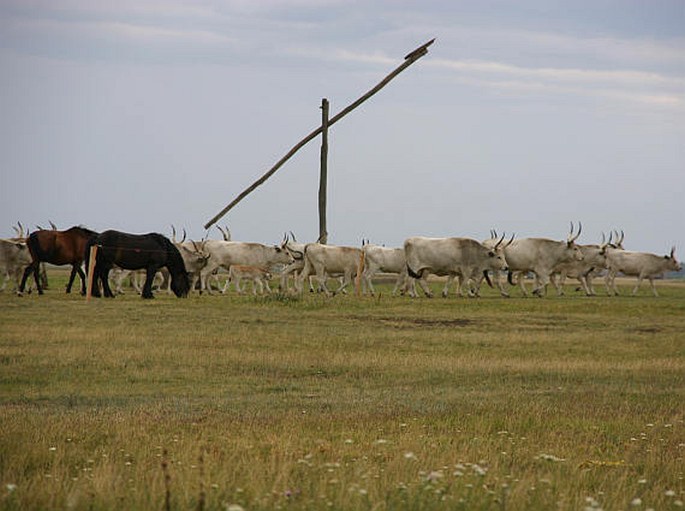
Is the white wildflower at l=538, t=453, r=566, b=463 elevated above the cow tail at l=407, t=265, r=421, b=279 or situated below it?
below

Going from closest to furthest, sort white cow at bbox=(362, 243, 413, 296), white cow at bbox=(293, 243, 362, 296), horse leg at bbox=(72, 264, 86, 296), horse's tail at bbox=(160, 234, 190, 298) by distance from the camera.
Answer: horse leg at bbox=(72, 264, 86, 296), horse's tail at bbox=(160, 234, 190, 298), white cow at bbox=(293, 243, 362, 296), white cow at bbox=(362, 243, 413, 296)

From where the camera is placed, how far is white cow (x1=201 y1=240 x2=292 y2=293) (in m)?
48.2

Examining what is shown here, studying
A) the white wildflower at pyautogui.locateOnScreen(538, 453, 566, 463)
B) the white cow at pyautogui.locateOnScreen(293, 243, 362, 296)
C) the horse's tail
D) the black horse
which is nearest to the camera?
the white wildflower at pyautogui.locateOnScreen(538, 453, 566, 463)

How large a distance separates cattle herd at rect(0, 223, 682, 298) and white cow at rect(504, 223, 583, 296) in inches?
1.6

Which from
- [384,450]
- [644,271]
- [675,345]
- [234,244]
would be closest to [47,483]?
[384,450]

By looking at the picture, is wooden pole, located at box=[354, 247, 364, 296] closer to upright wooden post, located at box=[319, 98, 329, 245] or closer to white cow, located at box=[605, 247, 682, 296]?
upright wooden post, located at box=[319, 98, 329, 245]

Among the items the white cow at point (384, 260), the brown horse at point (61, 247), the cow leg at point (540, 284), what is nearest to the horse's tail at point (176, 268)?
the brown horse at point (61, 247)

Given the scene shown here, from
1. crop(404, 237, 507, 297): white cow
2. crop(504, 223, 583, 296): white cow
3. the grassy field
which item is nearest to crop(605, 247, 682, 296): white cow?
crop(504, 223, 583, 296): white cow

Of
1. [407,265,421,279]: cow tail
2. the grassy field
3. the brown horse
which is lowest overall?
the grassy field

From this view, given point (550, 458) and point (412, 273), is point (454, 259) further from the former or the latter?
point (550, 458)

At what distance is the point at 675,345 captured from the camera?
2527 cm

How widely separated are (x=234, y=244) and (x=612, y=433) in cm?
3709

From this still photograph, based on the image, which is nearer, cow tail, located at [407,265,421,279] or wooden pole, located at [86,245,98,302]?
wooden pole, located at [86,245,98,302]

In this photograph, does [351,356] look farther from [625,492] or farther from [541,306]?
[541,306]
